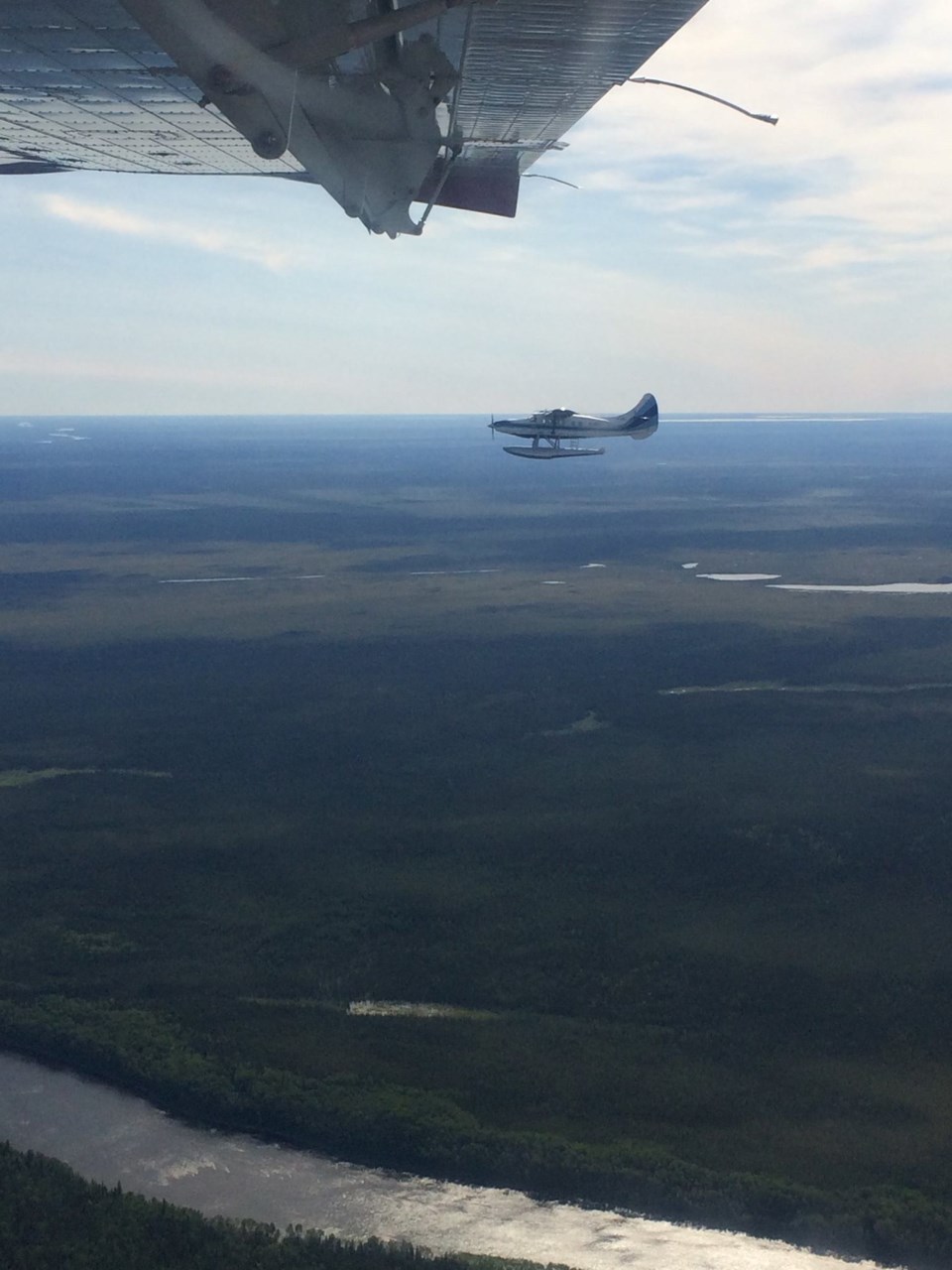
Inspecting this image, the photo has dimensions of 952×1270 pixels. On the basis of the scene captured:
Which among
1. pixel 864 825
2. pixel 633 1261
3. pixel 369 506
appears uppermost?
pixel 369 506

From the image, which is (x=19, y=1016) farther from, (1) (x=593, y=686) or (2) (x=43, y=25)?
(1) (x=593, y=686)

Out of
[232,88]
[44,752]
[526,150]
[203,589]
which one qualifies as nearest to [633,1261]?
[526,150]

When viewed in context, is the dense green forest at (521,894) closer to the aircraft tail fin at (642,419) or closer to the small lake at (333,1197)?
the small lake at (333,1197)

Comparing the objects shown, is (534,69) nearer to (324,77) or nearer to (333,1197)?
(324,77)

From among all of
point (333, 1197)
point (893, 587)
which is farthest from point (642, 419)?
point (893, 587)

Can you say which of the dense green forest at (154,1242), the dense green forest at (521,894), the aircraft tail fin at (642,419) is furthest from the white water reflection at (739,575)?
the dense green forest at (154,1242)

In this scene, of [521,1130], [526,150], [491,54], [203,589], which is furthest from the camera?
[203,589]
